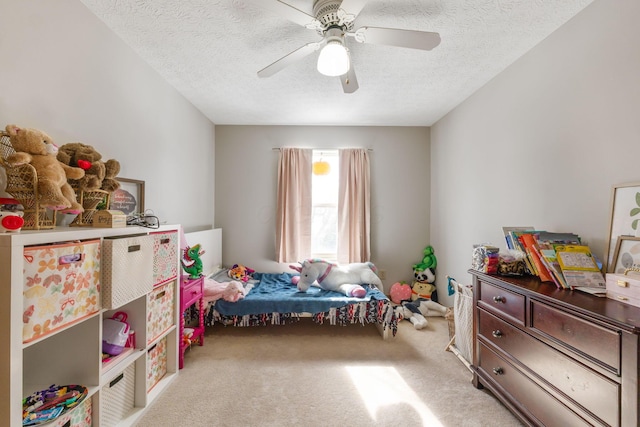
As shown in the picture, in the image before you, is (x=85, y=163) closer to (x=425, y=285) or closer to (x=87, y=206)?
(x=87, y=206)

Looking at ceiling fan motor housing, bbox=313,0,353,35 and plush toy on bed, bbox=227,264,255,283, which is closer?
ceiling fan motor housing, bbox=313,0,353,35

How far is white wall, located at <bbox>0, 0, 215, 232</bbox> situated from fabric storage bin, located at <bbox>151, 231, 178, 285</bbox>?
53 cm

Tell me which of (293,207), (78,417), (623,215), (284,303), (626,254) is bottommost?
(78,417)

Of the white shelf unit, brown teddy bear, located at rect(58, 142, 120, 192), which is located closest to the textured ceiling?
brown teddy bear, located at rect(58, 142, 120, 192)

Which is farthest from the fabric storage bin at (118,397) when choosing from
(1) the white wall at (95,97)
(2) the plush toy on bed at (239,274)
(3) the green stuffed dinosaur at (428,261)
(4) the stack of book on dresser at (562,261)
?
(3) the green stuffed dinosaur at (428,261)

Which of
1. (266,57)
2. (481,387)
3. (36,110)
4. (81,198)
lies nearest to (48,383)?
(81,198)

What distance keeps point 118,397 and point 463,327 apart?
8.17ft

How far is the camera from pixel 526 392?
1.48 meters

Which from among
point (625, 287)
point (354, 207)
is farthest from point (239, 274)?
point (625, 287)

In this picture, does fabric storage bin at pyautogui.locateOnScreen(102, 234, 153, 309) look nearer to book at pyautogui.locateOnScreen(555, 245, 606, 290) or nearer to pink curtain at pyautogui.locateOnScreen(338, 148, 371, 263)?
book at pyautogui.locateOnScreen(555, 245, 606, 290)

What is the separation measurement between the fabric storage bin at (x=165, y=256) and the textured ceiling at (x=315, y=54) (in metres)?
1.39

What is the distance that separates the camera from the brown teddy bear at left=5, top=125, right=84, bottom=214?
113 cm

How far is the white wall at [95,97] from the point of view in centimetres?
130

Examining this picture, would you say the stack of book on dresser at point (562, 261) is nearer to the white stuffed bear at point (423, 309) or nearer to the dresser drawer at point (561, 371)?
the dresser drawer at point (561, 371)
